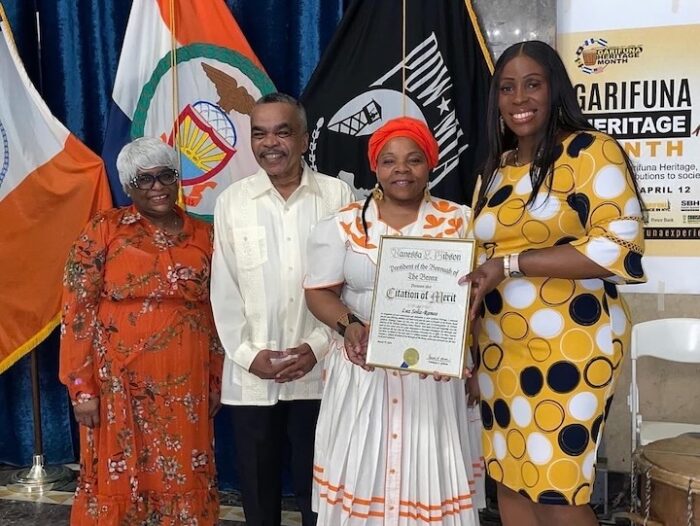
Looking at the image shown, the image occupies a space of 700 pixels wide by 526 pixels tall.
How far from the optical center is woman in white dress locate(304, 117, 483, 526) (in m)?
1.86

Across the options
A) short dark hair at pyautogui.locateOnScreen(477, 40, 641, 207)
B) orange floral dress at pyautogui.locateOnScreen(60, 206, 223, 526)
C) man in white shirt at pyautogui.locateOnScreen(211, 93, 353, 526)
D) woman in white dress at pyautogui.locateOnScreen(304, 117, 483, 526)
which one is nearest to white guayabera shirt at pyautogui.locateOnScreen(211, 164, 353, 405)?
man in white shirt at pyautogui.locateOnScreen(211, 93, 353, 526)

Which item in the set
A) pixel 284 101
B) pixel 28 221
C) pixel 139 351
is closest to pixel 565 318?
pixel 284 101

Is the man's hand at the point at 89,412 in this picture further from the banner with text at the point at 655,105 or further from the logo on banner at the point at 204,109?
the banner with text at the point at 655,105

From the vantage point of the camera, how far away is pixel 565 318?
1.66 m

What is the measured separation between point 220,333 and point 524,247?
103 centimetres

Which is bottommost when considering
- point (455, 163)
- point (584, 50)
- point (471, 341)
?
point (471, 341)

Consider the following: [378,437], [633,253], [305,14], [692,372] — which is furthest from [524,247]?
[305,14]

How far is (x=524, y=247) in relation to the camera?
1690mm

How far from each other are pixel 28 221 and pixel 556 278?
2461 millimetres

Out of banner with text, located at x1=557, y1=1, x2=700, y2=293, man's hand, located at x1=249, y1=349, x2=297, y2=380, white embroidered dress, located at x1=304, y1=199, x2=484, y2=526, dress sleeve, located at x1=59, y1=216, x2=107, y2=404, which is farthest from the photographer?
banner with text, located at x1=557, y1=1, x2=700, y2=293

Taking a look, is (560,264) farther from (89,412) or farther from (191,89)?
(191,89)

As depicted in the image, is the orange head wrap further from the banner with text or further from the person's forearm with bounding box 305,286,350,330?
the banner with text

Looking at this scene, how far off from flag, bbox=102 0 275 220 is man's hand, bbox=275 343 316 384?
1088 millimetres

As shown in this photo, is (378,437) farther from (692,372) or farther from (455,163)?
(692,372)
